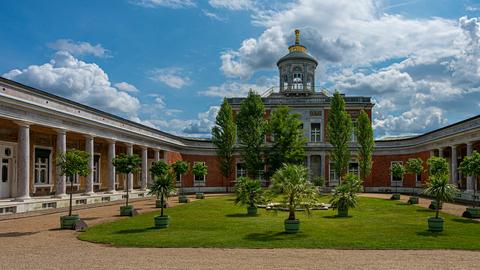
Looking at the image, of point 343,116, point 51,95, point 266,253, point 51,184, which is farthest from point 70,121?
point 343,116

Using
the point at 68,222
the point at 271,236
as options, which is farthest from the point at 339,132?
the point at 68,222

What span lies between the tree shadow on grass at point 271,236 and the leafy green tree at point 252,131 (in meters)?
29.2

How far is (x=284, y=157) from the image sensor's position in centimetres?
4231

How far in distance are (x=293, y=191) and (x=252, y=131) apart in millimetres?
29176

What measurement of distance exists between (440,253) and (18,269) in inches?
457

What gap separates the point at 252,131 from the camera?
4603cm

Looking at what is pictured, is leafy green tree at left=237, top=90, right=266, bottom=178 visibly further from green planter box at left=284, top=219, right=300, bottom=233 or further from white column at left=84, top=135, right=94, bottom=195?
green planter box at left=284, top=219, right=300, bottom=233

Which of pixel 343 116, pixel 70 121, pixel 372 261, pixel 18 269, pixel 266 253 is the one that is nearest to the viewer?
pixel 18 269

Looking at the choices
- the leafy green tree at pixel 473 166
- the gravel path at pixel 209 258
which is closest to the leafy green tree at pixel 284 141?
the leafy green tree at pixel 473 166

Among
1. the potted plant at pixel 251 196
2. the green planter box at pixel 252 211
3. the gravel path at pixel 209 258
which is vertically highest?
the potted plant at pixel 251 196

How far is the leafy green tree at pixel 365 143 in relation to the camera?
1839 inches

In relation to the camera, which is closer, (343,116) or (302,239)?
(302,239)

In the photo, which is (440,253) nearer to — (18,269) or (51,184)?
(18,269)

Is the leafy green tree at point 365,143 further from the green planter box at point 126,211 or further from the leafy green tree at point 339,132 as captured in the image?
the green planter box at point 126,211
